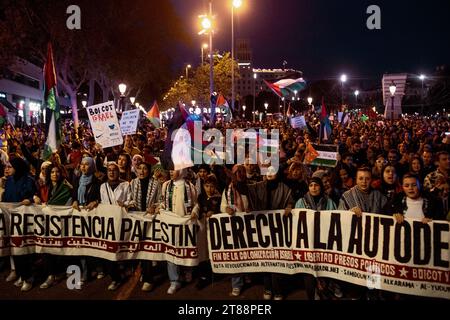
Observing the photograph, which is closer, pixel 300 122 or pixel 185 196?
pixel 185 196

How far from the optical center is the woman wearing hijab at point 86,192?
6587 mm

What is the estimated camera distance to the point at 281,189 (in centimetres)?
600

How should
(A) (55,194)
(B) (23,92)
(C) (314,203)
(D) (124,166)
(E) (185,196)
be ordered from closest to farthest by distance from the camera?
(C) (314,203), (E) (185,196), (A) (55,194), (D) (124,166), (B) (23,92)

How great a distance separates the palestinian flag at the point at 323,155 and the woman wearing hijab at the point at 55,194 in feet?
16.6

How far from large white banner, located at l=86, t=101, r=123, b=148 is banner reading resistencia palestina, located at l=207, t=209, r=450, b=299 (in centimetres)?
485

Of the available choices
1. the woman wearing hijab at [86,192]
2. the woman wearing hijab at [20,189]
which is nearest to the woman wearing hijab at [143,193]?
the woman wearing hijab at [86,192]

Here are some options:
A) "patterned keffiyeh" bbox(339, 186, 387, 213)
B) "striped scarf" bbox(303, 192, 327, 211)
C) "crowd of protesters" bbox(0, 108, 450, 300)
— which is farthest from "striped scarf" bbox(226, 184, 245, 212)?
"patterned keffiyeh" bbox(339, 186, 387, 213)

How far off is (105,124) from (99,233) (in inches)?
170

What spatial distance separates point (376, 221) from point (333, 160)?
157 inches

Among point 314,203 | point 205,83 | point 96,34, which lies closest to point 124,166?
point 314,203

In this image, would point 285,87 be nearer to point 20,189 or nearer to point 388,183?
point 388,183

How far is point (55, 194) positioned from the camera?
676 cm

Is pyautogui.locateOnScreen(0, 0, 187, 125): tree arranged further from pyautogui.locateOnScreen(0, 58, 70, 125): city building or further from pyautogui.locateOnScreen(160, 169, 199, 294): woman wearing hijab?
pyautogui.locateOnScreen(160, 169, 199, 294): woman wearing hijab

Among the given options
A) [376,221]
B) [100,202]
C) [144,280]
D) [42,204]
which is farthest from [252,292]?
[42,204]
